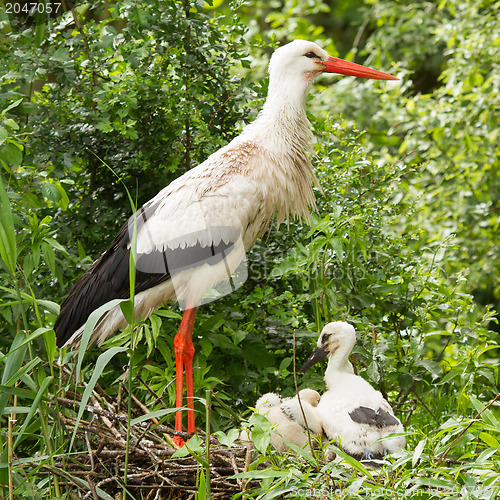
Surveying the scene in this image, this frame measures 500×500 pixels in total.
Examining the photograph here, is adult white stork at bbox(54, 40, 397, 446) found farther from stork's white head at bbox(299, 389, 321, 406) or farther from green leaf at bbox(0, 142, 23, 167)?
green leaf at bbox(0, 142, 23, 167)

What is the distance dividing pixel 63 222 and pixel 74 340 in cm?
93

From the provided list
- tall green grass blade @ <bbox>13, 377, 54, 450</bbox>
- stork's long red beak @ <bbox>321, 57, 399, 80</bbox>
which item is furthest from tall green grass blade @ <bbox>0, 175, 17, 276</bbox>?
stork's long red beak @ <bbox>321, 57, 399, 80</bbox>

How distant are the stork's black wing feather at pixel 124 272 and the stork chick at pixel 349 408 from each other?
2.34 feet

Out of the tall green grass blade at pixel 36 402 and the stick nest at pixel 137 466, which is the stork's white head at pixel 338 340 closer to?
the stick nest at pixel 137 466

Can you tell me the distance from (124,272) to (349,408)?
1281 mm

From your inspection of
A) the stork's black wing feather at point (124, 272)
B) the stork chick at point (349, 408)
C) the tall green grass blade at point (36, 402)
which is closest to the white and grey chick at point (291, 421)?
the stork chick at point (349, 408)

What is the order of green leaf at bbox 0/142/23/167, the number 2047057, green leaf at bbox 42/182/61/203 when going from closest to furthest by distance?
green leaf at bbox 0/142/23/167 < green leaf at bbox 42/182/61/203 < the number 2047057

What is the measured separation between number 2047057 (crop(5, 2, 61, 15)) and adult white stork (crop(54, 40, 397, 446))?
1.59 meters

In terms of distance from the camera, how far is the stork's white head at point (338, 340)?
3.46m

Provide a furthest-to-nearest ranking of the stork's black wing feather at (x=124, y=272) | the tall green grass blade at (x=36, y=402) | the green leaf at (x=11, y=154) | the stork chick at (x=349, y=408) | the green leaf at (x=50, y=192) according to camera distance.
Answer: the stork's black wing feather at (x=124, y=272) < the green leaf at (x=50, y=192) < the green leaf at (x=11, y=154) < the stork chick at (x=349, y=408) < the tall green grass blade at (x=36, y=402)

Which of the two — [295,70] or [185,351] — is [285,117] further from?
[185,351]

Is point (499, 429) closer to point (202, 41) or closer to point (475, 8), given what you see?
point (202, 41)

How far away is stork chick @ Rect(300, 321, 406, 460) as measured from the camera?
3.06 m

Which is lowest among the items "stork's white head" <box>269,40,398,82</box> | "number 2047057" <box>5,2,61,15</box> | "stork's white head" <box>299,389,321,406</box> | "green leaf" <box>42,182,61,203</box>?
"stork's white head" <box>299,389,321,406</box>
